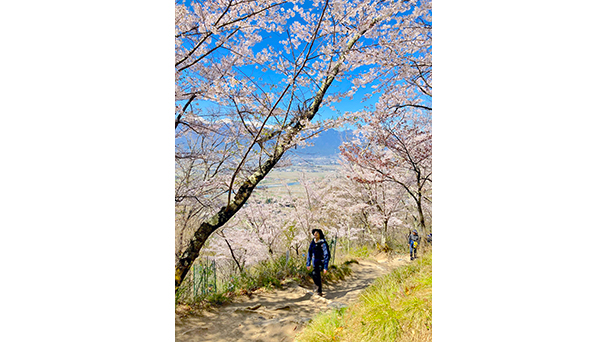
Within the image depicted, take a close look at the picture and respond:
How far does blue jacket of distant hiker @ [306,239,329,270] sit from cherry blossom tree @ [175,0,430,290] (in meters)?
0.86

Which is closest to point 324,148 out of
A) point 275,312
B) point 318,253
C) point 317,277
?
point 318,253

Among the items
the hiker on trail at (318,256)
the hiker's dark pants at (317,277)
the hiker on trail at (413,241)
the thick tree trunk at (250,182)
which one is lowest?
the hiker's dark pants at (317,277)

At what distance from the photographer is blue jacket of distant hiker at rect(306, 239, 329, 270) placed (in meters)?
2.21

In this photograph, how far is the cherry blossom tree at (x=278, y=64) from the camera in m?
1.64

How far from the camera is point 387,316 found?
130 centimetres

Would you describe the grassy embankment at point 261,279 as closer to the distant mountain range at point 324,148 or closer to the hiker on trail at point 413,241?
the hiker on trail at point 413,241

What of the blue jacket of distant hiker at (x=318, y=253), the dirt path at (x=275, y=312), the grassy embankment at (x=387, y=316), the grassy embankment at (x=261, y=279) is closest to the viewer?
the grassy embankment at (x=387, y=316)

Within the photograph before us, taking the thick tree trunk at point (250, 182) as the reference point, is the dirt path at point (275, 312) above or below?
below

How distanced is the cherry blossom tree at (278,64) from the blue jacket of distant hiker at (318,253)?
2.83 ft

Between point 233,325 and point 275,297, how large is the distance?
577 mm

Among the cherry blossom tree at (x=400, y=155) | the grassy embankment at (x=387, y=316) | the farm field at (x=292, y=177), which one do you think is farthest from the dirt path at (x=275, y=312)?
the farm field at (x=292, y=177)

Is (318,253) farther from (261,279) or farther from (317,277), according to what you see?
(261,279)

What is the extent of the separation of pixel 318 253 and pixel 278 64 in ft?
5.60
